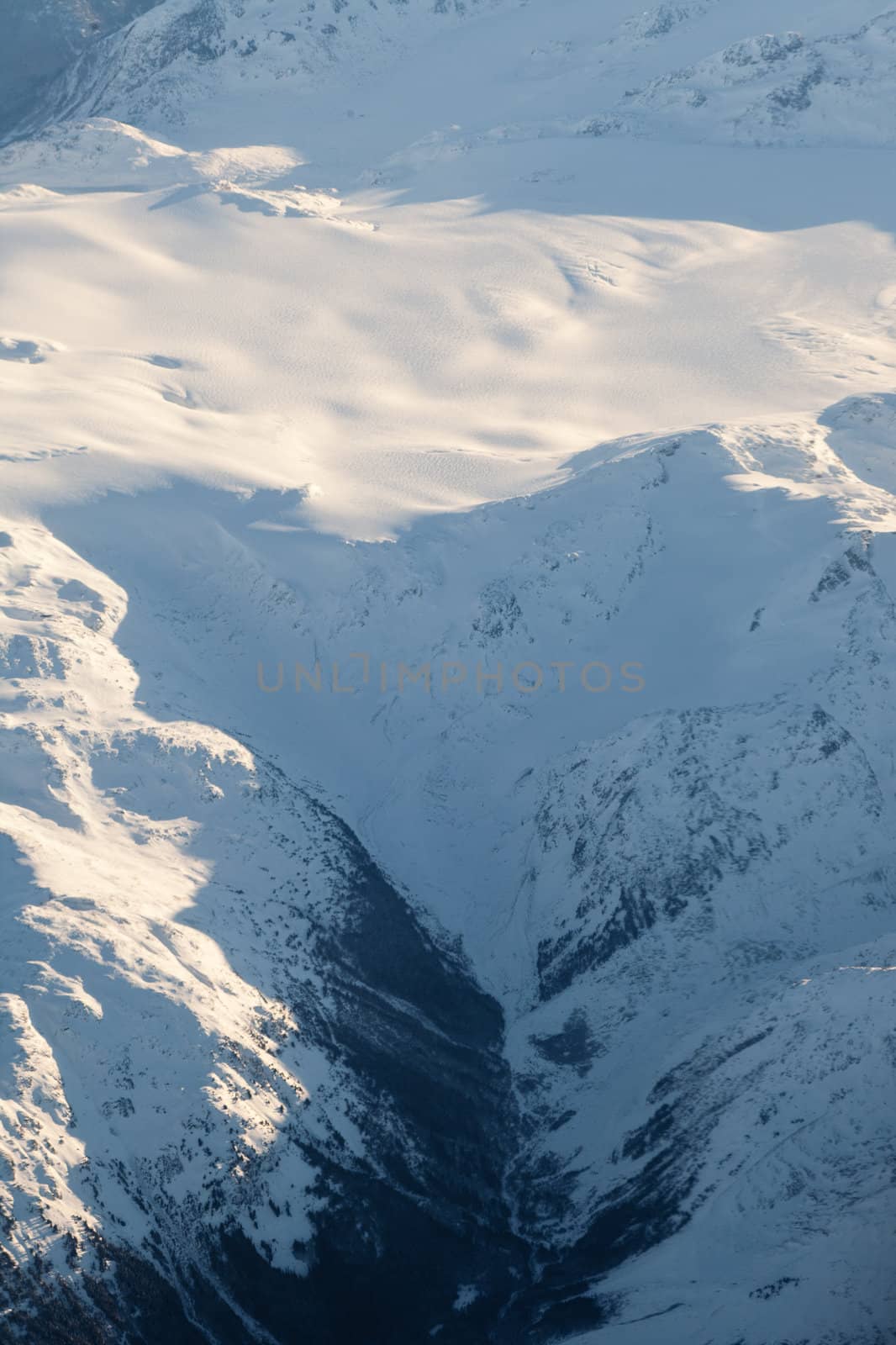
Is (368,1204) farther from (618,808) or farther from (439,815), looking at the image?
(618,808)

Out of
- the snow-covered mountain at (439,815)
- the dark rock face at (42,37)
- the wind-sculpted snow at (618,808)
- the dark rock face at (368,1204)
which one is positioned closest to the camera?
the dark rock face at (368,1204)

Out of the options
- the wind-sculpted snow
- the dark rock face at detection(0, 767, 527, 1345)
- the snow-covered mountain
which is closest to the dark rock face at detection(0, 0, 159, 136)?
the snow-covered mountain

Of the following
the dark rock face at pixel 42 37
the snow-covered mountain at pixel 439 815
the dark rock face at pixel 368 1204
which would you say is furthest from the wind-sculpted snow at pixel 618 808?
the dark rock face at pixel 42 37

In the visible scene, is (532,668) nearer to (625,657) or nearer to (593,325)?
(625,657)

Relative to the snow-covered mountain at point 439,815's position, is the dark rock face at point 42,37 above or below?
above

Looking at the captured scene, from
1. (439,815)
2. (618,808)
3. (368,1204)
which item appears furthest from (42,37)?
(368,1204)

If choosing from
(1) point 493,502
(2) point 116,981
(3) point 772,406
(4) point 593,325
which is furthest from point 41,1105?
(4) point 593,325

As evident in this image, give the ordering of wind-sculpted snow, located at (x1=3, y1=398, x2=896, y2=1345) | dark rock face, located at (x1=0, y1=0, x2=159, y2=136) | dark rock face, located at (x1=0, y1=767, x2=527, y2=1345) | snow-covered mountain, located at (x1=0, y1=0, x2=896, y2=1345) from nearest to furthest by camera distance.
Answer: dark rock face, located at (x1=0, y1=767, x2=527, y2=1345) → snow-covered mountain, located at (x1=0, y1=0, x2=896, y2=1345) → wind-sculpted snow, located at (x1=3, y1=398, x2=896, y2=1345) → dark rock face, located at (x1=0, y1=0, x2=159, y2=136)

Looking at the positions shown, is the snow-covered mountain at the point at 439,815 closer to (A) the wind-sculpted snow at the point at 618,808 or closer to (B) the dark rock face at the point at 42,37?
(A) the wind-sculpted snow at the point at 618,808

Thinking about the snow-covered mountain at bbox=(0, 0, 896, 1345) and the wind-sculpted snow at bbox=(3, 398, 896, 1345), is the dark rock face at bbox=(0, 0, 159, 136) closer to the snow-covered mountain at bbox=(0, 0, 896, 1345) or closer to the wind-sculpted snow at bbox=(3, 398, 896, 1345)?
the snow-covered mountain at bbox=(0, 0, 896, 1345)
